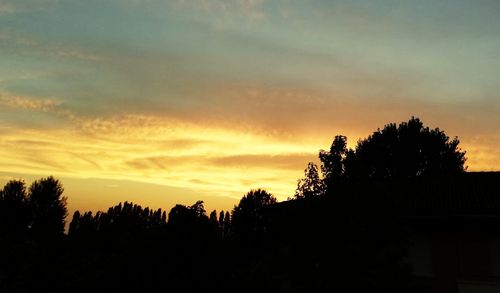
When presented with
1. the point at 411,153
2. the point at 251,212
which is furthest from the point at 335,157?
the point at 411,153

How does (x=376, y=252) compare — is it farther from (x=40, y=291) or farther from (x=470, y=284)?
(x=40, y=291)

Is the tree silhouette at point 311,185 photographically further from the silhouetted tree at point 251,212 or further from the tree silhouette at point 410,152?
the tree silhouette at point 410,152

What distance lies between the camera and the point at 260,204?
1172 inches

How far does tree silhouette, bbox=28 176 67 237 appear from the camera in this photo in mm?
41781

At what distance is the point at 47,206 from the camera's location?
148ft

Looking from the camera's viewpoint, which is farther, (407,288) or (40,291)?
(40,291)

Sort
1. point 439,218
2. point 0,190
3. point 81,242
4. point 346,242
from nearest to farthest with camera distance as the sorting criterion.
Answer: point 346,242 < point 439,218 < point 81,242 < point 0,190

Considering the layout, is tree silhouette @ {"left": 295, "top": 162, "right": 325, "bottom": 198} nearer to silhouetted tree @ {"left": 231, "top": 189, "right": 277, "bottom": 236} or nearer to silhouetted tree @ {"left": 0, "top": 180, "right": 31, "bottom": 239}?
silhouetted tree @ {"left": 231, "top": 189, "right": 277, "bottom": 236}

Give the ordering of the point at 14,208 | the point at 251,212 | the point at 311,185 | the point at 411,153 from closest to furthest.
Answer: the point at 311,185
the point at 251,212
the point at 14,208
the point at 411,153

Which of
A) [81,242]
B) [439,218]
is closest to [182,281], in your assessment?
[439,218]

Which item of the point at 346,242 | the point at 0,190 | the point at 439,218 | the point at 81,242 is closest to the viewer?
the point at 346,242

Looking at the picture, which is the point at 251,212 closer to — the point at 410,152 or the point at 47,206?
the point at 410,152

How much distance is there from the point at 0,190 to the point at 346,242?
47649 millimetres

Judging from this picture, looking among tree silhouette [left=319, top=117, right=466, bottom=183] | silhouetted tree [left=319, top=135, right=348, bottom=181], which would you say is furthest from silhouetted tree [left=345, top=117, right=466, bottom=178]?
silhouetted tree [left=319, top=135, right=348, bottom=181]
